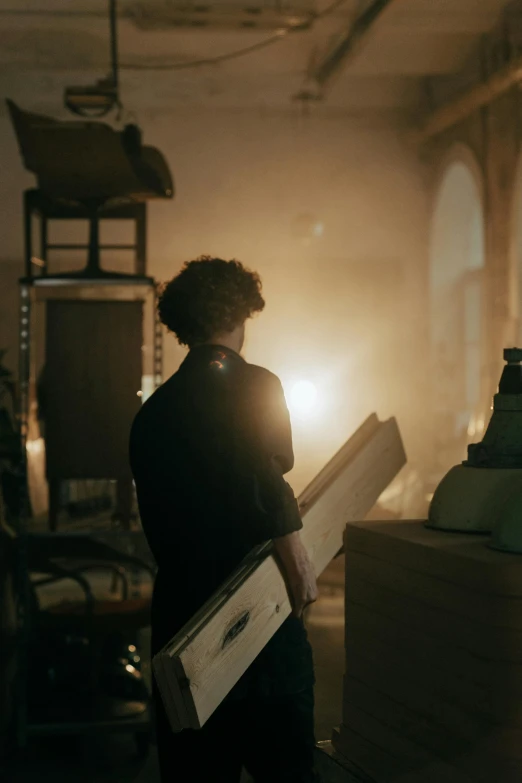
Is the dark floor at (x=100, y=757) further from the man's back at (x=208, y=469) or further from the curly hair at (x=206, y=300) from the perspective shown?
the curly hair at (x=206, y=300)

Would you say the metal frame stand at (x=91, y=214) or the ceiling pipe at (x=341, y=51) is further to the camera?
the ceiling pipe at (x=341, y=51)

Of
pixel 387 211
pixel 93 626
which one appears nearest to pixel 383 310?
pixel 387 211

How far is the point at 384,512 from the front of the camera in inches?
233

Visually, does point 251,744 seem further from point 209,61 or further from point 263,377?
point 209,61

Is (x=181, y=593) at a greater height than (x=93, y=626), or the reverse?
(x=181, y=593)

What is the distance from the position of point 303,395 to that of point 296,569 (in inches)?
214

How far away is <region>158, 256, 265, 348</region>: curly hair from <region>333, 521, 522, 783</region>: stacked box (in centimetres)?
69

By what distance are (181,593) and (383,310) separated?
5818mm

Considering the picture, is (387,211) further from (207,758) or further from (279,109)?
(207,758)

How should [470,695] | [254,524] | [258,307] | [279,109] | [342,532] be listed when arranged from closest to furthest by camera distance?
[470,695] → [342,532] → [254,524] → [258,307] → [279,109]

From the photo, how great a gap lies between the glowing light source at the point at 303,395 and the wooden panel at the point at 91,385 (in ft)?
11.8

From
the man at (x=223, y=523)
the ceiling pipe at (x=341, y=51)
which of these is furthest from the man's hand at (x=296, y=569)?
the ceiling pipe at (x=341, y=51)

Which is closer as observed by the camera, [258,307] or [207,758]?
[207,758]

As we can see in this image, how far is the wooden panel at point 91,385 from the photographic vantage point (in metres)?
3.11
